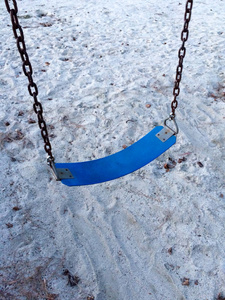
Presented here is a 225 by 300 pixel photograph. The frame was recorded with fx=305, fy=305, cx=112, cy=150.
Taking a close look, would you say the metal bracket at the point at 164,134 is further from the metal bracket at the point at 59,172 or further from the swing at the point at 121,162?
the metal bracket at the point at 59,172

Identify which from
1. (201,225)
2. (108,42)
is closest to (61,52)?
(108,42)

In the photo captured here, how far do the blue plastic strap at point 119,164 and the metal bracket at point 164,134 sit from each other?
22mm

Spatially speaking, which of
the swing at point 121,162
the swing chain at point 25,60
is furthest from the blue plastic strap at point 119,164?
the swing chain at point 25,60

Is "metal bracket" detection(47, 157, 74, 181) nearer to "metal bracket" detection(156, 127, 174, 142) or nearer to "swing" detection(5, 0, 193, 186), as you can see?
"swing" detection(5, 0, 193, 186)

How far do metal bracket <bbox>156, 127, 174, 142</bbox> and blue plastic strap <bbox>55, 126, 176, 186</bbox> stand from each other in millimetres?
22

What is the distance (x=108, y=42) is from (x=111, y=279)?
3.73 metres

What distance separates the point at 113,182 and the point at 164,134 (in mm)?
561

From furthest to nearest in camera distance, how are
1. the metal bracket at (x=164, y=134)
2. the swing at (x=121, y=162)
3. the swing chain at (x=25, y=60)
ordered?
the metal bracket at (x=164, y=134)
the swing at (x=121, y=162)
the swing chain at (x=25, y=60)

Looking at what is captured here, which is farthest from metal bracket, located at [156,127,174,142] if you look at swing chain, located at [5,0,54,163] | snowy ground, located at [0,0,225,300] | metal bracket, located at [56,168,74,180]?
swing chain, located at [5,0,54,163]

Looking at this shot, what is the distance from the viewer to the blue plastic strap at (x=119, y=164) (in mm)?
2020

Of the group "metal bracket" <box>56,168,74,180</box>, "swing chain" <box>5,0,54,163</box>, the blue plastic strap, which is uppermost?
"swing chain" <box>5,0,54,163</box>

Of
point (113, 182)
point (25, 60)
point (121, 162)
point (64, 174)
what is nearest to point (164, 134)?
point (121, 162)

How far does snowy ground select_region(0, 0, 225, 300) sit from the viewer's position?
1845 mm

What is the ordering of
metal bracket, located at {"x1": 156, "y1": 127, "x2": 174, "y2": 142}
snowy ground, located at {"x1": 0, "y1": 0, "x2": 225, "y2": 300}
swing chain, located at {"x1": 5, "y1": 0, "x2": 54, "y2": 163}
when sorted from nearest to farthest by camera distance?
1. swing chain, located at {"x1": 5, "y1": 0, "x2": 54, "y2": 163}
2. snowy ground, located at {"x1": 0, "y1": 0, "x2": 225, "y2": 300}
3. metal bracket, located at {"x1": 156, "y1": 127, "x2": 174, "y2": 142}
